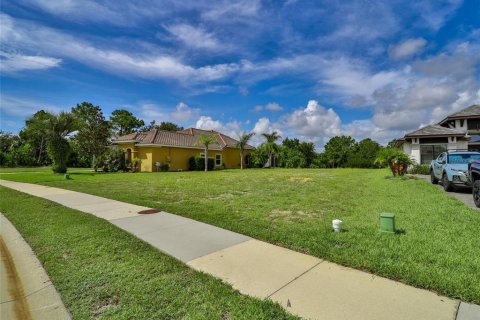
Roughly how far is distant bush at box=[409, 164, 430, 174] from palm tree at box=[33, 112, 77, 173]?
27146mm

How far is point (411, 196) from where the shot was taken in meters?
9.36

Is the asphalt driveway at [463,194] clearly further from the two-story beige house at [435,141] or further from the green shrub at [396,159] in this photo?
the two-story beige house at [435,141]

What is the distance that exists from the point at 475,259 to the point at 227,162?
31.2 m

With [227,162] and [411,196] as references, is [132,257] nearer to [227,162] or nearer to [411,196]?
[411,196]

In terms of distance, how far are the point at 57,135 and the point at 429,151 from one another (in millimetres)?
29622

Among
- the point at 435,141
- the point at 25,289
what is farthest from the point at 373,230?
the point at 435,141

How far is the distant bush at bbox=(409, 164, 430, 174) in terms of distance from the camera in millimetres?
19984

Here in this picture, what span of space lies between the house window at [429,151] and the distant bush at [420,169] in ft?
3.15

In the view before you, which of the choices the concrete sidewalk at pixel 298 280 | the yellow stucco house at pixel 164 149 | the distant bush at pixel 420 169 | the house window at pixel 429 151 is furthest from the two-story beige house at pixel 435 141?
the concrete sidewalk at pixel 298 280

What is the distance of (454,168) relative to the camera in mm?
10539

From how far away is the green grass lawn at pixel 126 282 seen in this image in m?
2.75

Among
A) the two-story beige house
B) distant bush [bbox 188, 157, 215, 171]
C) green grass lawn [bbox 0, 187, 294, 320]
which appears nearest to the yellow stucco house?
distant bush [bbox 188, 157, 215, 171]

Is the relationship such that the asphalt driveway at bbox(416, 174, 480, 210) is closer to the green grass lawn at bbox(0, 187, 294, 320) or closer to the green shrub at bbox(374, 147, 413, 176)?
the green shrub at bbox(374, 147, 413, 176)

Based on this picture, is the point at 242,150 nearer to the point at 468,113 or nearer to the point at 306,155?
the point at 306,155
